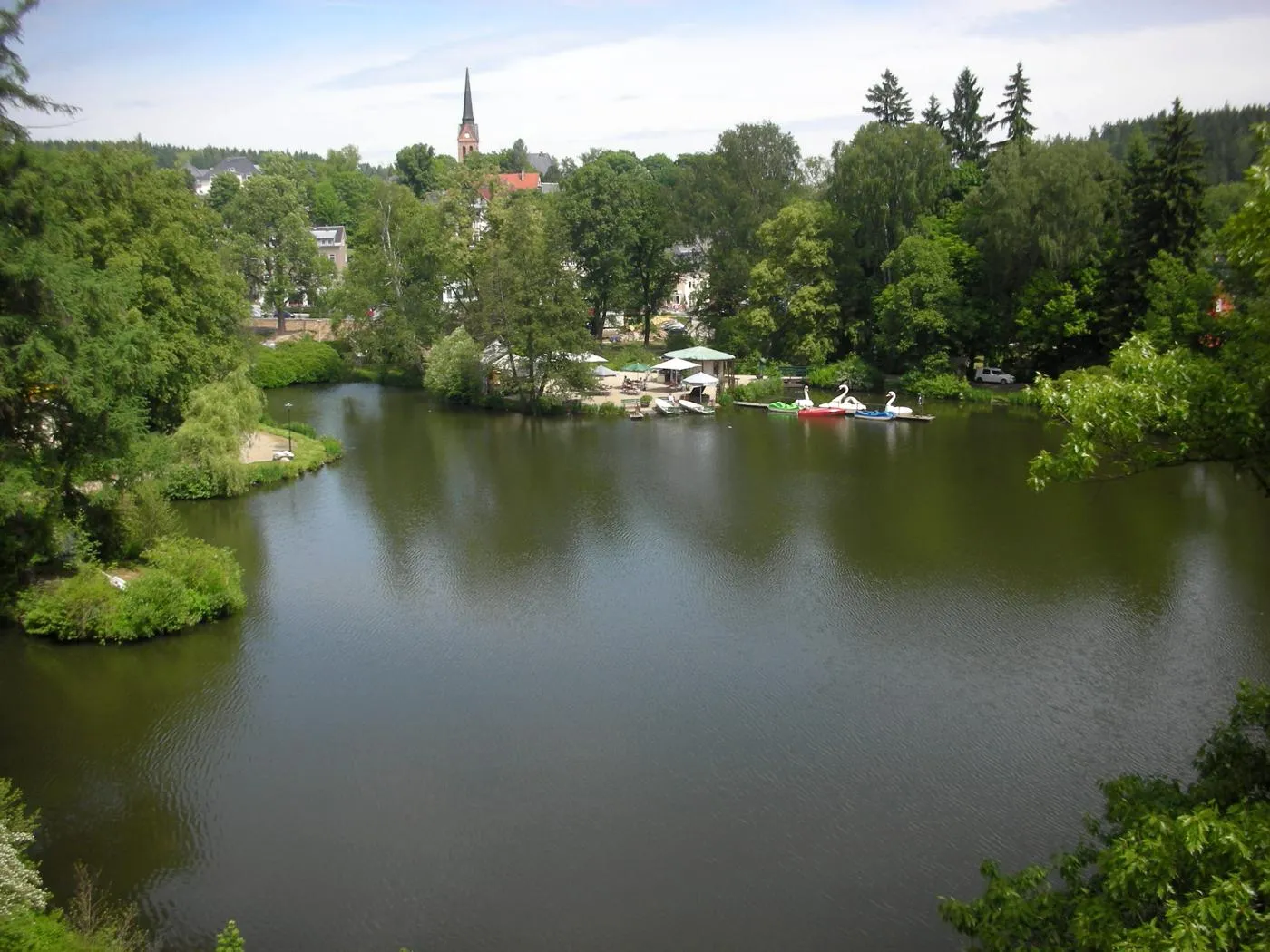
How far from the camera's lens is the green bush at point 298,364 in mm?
36719

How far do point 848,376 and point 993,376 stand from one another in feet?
16.6

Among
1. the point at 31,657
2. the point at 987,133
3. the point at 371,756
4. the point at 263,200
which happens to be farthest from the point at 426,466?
the point at 987,133

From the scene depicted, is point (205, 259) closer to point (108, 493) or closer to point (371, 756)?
point (108, 493)

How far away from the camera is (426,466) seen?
82.4ft

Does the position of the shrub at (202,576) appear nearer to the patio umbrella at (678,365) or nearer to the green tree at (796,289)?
the patio umbrella at (678,365)

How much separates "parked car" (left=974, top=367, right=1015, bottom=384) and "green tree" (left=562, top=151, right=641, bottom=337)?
15.5 metres

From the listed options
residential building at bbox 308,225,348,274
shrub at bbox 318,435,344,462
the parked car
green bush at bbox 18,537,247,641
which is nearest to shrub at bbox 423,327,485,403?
shrub at bbox 318,435,344,462

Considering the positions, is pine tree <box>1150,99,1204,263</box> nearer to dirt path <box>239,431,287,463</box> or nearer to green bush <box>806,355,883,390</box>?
green bush <box>806,355,883,390</box>

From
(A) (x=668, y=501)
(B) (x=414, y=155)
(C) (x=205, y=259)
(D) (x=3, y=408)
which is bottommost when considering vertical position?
(A) (x=668, y=501)

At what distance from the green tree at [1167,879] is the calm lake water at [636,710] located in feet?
8.78

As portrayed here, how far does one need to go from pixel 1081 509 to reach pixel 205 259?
2038 cm

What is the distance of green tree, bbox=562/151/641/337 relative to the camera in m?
41.9

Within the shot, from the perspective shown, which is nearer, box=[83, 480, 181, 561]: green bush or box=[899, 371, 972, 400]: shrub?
box=[83, 480, 181, 561]: green bush

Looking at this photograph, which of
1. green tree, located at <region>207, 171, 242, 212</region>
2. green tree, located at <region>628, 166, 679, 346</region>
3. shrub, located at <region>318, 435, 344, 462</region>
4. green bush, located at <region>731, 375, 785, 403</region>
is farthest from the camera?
green tree, located at <region>207, 171, 242, 212</region>
